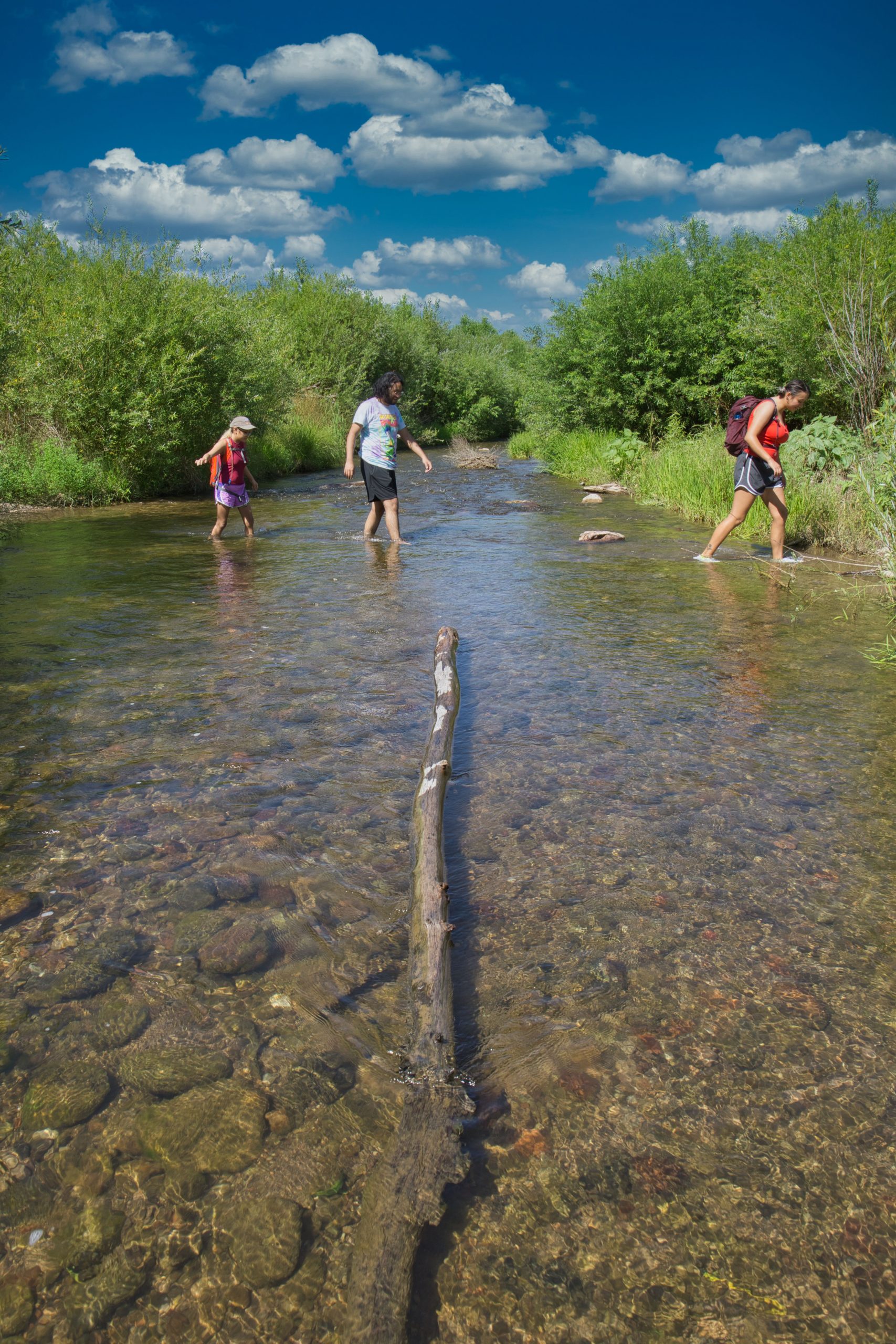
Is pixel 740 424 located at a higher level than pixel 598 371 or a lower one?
lower

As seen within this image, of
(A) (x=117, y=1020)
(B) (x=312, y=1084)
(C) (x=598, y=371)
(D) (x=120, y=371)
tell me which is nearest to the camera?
(B) (x=312, y=1084)

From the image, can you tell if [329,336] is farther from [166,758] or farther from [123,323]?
[166,758]

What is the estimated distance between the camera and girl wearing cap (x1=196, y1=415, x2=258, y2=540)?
13.1m

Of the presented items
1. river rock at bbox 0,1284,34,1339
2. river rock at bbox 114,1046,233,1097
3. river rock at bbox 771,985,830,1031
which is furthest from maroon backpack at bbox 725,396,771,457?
river rock at bbox 0,1284,34,1339

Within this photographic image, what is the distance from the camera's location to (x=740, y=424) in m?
10.8

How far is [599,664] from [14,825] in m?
4.76

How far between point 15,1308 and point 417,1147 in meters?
1.06

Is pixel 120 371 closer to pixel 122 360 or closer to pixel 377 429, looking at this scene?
pixel 122 360

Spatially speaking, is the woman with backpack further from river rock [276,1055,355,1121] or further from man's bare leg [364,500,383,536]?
river rock [276,1055,355,1121]

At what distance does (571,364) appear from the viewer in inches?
1003

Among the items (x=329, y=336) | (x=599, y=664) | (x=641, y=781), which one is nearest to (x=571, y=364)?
(x=329, y=336)

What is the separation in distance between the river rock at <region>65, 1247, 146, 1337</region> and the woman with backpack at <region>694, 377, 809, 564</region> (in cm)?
1018

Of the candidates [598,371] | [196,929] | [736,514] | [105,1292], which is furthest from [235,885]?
[598,371]

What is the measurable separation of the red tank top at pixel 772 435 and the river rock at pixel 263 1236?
994 cm
